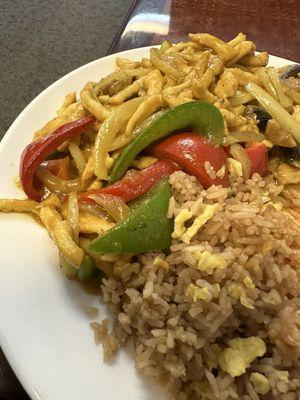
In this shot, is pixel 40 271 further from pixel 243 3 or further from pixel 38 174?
pixel 243 3

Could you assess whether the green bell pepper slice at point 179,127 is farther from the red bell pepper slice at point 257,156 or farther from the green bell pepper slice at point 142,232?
the green bell pepper slice at point 142,232

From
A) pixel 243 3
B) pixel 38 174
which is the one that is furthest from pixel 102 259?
pixel 243 3

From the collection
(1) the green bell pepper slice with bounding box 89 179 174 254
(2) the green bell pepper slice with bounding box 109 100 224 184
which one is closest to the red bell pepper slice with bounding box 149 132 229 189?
(2) the green bell pepper slice with bounding box 109 100 224 184

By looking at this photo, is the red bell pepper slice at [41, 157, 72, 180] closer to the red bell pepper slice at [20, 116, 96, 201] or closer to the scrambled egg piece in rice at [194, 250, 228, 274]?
the red bell pepper slice at [20, 116, 96, 201]

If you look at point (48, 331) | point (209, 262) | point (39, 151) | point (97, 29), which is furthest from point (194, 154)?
point (97, 29)

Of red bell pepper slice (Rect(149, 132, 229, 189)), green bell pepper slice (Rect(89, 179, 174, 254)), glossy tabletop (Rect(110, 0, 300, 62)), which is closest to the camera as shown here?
green bell pepper slice (Rect(89, 179, 174, 254))

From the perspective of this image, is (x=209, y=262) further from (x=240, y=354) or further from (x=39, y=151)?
(x=39, y=151)
